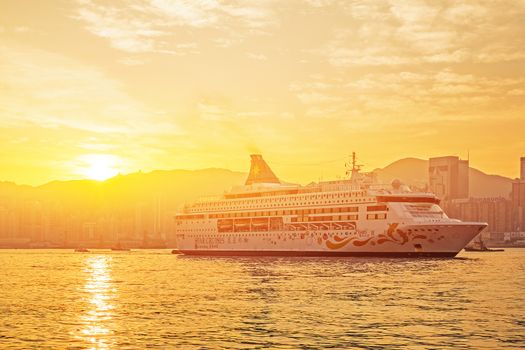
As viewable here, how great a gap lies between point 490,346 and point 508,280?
39479mm

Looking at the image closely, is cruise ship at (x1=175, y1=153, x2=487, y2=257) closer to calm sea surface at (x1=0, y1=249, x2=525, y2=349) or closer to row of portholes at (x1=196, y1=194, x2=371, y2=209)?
row of portholes at (x1=196, y1=194, x2=371, y2=209)

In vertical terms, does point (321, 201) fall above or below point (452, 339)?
above

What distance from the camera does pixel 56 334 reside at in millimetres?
30234

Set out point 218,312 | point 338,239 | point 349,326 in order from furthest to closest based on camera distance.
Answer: point 338,239 < point 218,312 < point 349,326

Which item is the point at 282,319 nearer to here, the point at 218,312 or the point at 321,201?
the point at 218,312

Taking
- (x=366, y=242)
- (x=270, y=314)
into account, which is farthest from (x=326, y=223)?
(x=270, y=314)

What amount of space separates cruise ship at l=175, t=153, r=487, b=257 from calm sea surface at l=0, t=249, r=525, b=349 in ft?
120

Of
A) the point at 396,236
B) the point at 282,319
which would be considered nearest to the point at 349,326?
the point at 282,319

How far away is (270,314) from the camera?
3712 centimetres

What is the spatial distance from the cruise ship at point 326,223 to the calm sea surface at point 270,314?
36.6m

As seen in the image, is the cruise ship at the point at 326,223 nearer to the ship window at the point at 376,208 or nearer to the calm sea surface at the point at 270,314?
the ship window at the point at 376,208

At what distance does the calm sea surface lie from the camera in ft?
92.6

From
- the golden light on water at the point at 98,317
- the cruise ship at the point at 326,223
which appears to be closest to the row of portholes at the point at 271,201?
the cruise ship at the point at 326,223

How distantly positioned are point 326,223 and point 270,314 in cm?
7360
